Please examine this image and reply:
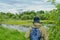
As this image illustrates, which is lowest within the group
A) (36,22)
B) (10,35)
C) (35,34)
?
(10,35)

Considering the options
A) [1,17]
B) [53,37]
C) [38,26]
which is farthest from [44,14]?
[1,17]

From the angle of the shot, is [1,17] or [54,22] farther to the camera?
[1,17]

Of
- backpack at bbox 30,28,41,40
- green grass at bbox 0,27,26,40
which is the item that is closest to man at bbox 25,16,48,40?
backpack at bbox 30,28,41,40

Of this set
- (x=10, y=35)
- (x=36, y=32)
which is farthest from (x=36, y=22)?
(x=10, y=35)

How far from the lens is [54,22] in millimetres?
9766

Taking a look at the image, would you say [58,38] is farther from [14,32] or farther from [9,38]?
[14,32]

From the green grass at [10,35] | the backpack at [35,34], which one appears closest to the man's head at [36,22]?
the backpack at [35,34]

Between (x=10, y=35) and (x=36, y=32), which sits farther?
(x=10, y=35)

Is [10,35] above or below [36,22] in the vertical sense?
below

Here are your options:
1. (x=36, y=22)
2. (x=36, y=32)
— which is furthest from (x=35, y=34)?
(x=36, y=22)

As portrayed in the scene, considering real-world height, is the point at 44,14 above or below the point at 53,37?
above

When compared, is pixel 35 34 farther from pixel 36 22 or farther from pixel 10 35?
pixel 10 35

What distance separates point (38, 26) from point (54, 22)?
3420 millimetres

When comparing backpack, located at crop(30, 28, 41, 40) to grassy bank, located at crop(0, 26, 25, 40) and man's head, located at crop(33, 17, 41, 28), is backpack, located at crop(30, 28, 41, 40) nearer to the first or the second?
Answer: man's head, located at crop(33, 17, 41, 28)
